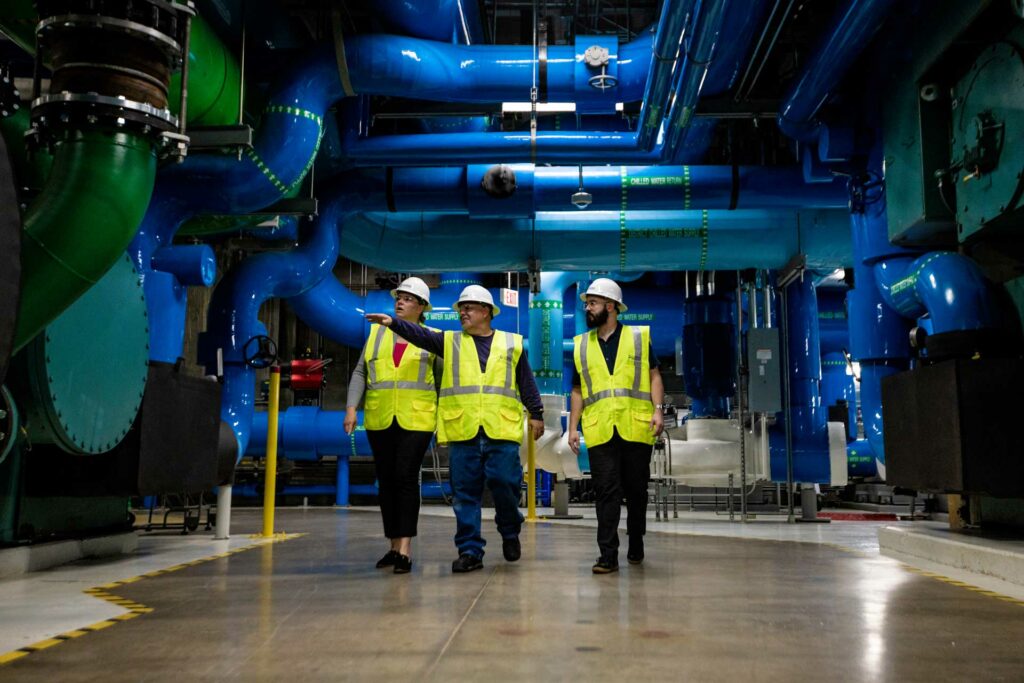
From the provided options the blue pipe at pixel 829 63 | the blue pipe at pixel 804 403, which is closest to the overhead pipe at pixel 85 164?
the blue pipe at pixel 829 63

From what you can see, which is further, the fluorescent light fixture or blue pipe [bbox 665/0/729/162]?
the fluorescent light fixture

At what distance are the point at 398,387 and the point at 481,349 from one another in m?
0.45

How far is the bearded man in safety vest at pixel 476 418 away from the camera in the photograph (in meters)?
4.07

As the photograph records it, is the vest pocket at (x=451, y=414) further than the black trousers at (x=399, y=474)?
Yes

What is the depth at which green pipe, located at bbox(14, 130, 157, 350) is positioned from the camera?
2.69m

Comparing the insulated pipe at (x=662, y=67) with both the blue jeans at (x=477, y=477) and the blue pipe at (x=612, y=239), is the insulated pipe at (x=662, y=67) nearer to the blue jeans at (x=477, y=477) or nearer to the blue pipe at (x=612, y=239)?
the blue pipe at (x=612, y=239)

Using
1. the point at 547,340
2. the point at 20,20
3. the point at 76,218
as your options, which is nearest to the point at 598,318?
the point at 76,218

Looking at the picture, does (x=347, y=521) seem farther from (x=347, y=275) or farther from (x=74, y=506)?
(x=347, y=275)

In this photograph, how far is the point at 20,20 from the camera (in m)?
3.75

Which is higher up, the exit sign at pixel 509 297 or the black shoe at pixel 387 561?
the exit sign at pixel 509 297

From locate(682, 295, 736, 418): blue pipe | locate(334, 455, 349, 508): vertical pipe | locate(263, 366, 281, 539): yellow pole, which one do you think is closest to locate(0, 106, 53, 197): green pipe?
locate(263, 366, 281, 539): yellow pole

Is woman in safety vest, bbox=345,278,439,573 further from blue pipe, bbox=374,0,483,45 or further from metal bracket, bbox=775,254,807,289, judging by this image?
metal bracket, bbox=775,254,807,289

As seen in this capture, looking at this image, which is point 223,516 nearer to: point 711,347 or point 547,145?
point 547,145

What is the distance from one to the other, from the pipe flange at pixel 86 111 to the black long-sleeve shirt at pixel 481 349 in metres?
1.43
